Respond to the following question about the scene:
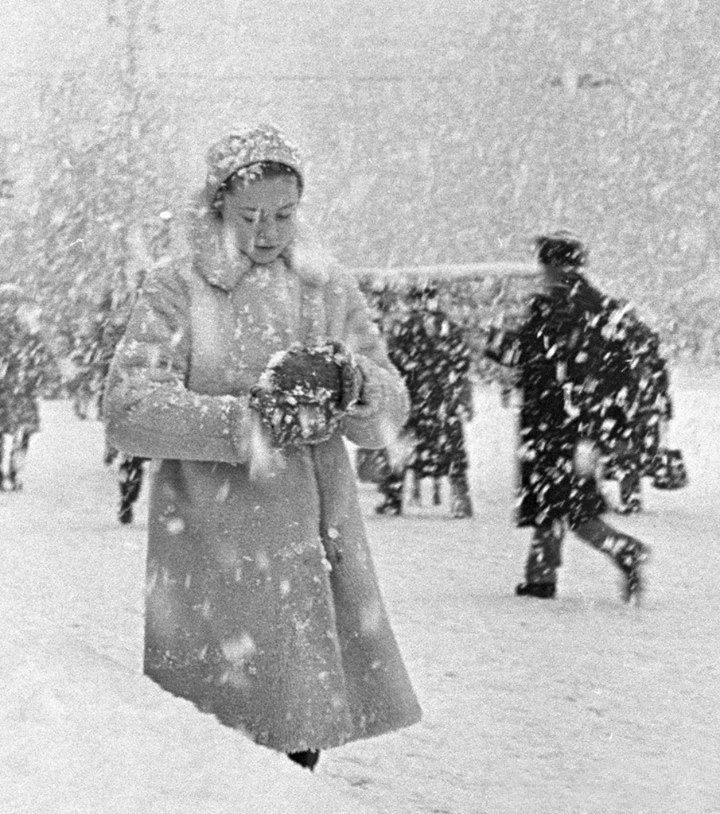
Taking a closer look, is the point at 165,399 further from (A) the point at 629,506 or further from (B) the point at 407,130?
(B) the point at 407,130

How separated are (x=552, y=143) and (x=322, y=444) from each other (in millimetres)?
45144

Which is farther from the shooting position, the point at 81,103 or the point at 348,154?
the point at 348,154

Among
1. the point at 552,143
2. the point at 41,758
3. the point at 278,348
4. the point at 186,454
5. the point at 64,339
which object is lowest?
the point at 41,758

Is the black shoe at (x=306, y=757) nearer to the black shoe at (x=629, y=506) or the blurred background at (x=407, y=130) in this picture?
the black shoe at (x=629, y=506)

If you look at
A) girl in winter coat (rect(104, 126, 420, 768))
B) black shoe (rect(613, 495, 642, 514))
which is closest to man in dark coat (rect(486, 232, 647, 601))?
black shoe (rect(613, 495, 642, 514))

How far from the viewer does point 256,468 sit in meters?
3.32

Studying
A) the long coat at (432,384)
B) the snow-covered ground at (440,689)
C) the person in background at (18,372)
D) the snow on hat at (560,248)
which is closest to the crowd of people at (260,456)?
the snow-covered ground at (440,689)

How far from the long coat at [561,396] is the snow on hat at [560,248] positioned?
0.10 m

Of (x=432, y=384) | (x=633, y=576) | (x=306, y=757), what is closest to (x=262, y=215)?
(x=306, y=757)

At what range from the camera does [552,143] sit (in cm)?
4756

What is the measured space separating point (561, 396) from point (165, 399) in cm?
466

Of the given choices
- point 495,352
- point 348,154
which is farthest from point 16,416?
point 348,154

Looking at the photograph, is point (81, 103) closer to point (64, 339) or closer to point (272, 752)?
point (64, 339)

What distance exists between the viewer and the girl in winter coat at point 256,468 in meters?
3.23
